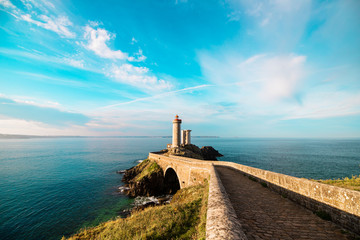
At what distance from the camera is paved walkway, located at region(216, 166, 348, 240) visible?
4750 millimetres

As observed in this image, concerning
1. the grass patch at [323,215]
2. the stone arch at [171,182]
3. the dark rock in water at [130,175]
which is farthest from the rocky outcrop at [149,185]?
the grass patch at [323,215]

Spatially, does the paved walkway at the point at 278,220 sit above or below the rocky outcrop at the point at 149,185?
above

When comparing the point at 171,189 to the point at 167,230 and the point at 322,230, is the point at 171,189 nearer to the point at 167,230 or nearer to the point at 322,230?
the point at 167,230

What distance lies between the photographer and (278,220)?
18.9 feet

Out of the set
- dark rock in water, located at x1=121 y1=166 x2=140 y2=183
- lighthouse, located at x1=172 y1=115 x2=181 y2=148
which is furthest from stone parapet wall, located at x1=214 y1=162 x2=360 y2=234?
dark rock in water, located at x1=121 y1=166 x2=140 y2=183

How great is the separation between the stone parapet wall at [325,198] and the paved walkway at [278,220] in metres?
0.35

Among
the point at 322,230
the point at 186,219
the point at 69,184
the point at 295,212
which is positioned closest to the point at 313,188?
the point at 295,212

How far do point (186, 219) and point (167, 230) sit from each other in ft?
3.76

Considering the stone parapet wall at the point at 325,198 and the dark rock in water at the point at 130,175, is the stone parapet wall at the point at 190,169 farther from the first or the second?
the dark rock in water at the point at 130,175

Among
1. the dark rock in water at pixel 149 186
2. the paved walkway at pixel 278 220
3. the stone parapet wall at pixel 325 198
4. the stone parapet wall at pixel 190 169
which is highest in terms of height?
the stone parapet wall at pixel 325 198

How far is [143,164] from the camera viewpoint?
116 ft

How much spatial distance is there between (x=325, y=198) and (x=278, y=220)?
7.91 feet

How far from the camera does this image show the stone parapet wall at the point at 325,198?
5.04 m

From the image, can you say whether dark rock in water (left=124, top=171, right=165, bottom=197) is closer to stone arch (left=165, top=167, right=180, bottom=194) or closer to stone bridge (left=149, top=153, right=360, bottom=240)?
stone arch (left=165, top=167, right=180, bottom=194)
